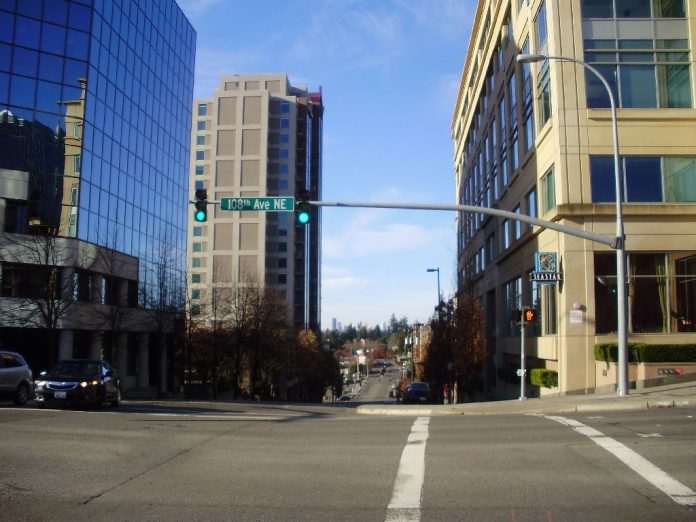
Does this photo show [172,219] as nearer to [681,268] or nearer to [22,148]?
[22,148]

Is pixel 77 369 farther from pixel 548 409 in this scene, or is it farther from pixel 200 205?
pixel 548 409

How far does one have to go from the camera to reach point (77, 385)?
19.5 m

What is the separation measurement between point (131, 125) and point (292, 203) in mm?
35093

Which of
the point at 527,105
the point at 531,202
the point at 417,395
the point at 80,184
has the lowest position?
the point at 417,395

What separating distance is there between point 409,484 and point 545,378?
22.1 meters

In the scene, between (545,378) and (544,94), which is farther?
(544,94)

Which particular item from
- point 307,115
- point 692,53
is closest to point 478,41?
point 692,53

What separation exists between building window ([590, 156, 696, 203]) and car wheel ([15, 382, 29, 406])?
22.3 meters

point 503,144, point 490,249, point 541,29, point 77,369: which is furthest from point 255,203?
point 490,249

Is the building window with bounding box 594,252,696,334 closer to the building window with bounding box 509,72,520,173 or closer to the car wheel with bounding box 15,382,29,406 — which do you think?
the building window with bounding box 509,72,520,173

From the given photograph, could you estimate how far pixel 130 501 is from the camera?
7555 mm

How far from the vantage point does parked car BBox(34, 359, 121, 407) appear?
19.3 m

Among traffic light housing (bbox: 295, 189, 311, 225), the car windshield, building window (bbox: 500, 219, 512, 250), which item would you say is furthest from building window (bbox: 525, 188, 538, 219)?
the car windshield

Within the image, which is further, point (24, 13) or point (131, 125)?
point (131, 125)
